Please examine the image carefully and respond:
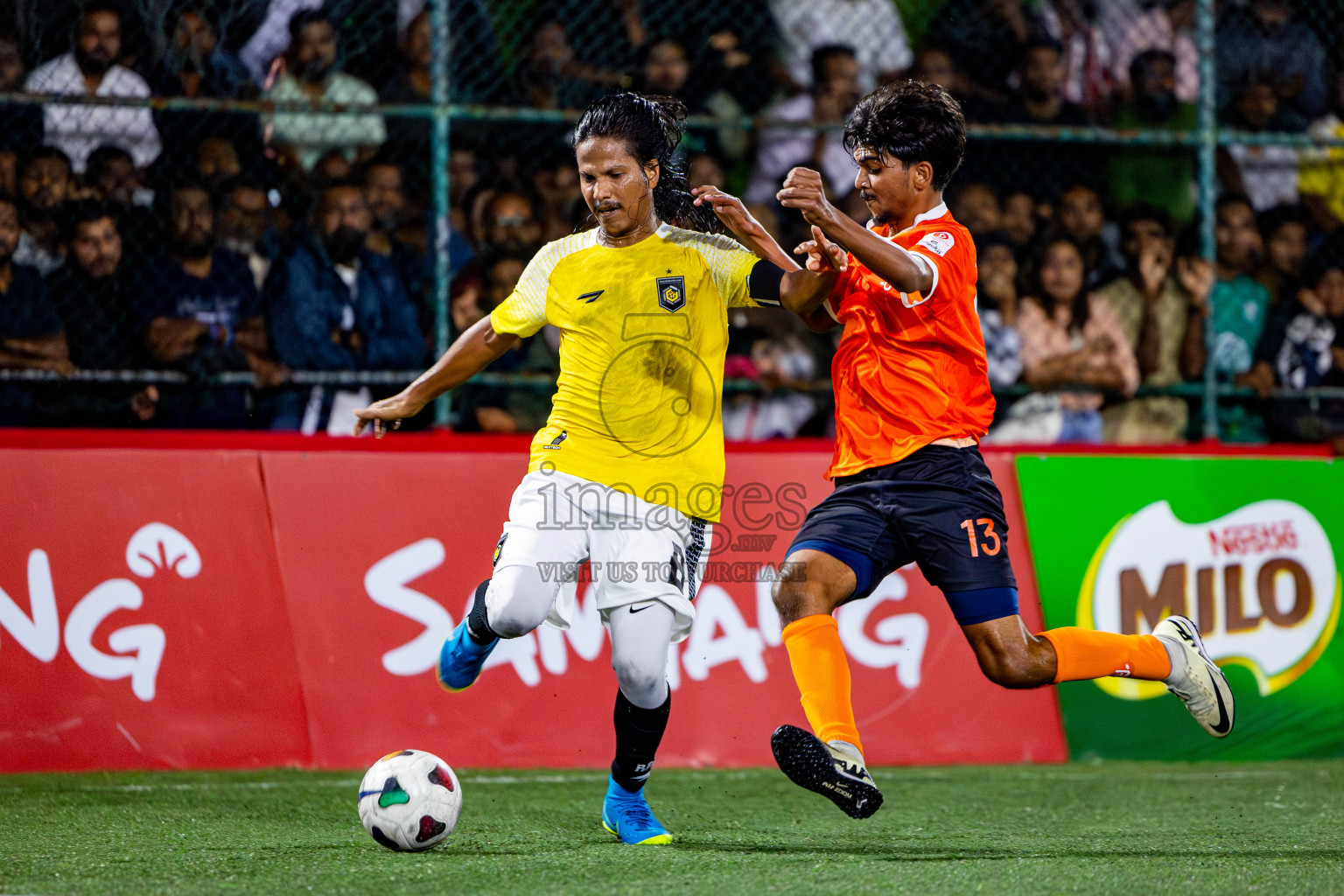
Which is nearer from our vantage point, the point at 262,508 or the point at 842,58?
the point at 262,508

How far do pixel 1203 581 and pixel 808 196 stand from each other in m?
3.55

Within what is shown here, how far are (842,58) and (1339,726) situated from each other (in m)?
3.91

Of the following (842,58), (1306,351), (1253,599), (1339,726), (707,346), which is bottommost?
(1339,726)

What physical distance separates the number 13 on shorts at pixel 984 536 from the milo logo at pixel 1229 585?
2356 mm

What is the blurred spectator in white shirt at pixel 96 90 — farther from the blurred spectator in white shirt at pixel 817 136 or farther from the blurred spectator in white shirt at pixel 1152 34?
the blurred spectator in white shirt at pixel 1152 34

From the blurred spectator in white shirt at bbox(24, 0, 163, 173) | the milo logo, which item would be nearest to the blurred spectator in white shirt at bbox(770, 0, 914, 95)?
the milo logo

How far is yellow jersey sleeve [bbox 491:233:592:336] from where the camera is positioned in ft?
14.6

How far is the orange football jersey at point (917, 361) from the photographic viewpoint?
4.16 meters

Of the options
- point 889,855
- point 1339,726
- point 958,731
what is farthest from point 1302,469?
point 889,855

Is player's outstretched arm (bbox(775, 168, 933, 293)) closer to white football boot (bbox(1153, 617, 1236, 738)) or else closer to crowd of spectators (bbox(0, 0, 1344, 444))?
white football boot (bbox(1153, 617, 1236, 738))

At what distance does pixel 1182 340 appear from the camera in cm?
732

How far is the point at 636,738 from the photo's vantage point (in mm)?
4344

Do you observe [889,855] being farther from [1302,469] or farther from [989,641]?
[1302,469]

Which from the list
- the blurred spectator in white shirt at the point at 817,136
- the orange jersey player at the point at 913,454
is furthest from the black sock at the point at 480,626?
the blurred spectator in white shirt at the point at 817,136
